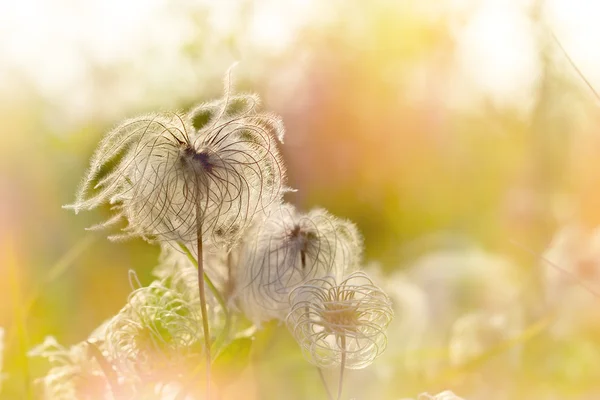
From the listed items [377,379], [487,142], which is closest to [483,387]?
[377,379]

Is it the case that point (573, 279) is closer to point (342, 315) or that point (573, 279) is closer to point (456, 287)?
point (342, 315)

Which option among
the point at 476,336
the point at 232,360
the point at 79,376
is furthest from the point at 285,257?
the point at 476,336

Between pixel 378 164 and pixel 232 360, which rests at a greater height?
pixel 378 164

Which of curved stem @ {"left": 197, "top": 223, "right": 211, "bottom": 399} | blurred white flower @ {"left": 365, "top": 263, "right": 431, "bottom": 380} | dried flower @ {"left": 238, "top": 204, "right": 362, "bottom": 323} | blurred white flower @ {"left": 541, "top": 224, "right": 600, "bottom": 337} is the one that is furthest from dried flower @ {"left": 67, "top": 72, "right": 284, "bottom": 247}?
blurred white flower @ {"left": 365, "top": 263, "right": 431, "bottom": 380}

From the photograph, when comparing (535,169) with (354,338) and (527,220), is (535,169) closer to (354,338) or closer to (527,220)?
(527,220)

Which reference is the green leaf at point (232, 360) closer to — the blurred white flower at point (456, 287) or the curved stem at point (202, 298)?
the curved stem at point (202, 298)

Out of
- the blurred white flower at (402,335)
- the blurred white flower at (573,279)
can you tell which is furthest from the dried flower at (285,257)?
the blurred white flower at (402,335)
